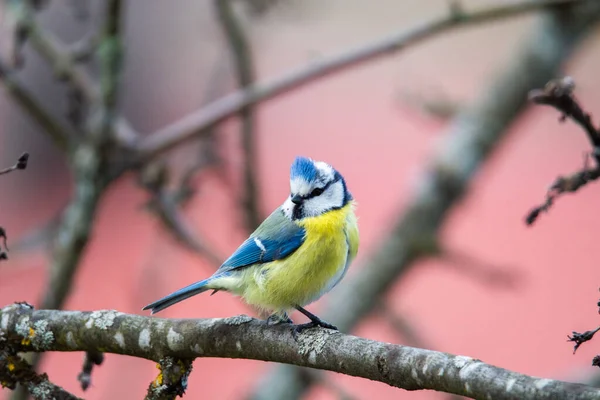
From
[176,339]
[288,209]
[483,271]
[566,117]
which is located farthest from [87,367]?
[483,271]

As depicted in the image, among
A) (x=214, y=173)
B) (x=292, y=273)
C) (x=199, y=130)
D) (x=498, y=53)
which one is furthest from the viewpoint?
(x=498, y=53)

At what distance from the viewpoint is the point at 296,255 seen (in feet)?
5.88

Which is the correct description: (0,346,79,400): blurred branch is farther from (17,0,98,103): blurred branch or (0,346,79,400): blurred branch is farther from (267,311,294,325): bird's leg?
(17,0,98,103): blurred branch

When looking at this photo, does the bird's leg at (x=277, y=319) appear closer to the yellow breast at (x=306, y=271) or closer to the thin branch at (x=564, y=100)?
the yellow breast at (x=306, y=271)

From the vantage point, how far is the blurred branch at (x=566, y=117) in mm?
1253

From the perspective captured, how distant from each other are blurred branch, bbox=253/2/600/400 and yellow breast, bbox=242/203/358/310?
1.28 meters

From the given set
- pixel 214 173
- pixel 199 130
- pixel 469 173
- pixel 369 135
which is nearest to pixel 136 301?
pixel 214 173

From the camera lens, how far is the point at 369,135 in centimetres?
521

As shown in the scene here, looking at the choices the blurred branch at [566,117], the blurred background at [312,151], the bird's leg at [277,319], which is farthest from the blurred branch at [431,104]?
the blurred branch at [566,117]

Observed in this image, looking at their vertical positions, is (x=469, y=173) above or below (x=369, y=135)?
below

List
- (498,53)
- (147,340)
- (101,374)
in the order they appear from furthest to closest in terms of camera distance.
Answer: (498,53)
(101,374)
(147,340)

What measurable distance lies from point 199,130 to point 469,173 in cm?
123

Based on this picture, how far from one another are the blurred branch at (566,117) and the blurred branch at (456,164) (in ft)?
5.60

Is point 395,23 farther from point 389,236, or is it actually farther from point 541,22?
point 389,236
